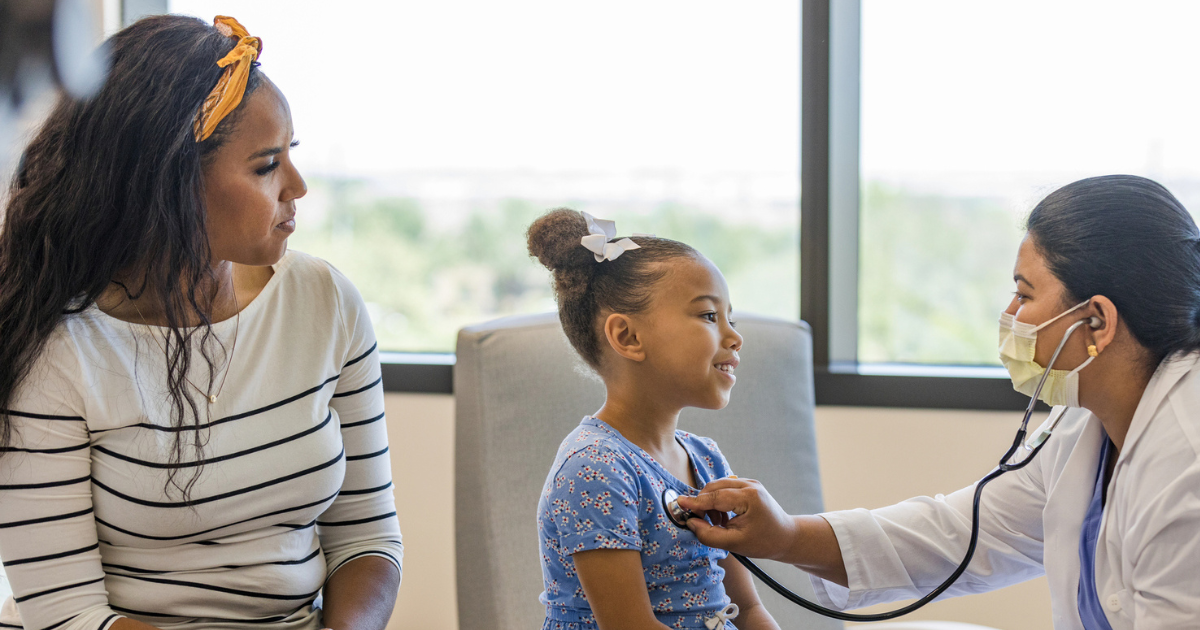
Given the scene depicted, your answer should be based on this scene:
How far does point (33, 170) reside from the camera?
1.10 metres

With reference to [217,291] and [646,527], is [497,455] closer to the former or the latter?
[646,527]

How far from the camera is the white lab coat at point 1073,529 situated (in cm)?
102

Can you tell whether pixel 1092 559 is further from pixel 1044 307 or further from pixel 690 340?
pixel 690 340

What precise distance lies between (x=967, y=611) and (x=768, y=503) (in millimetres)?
1021

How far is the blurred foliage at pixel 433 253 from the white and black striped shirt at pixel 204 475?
3.29 feet

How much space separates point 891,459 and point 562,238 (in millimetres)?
1040

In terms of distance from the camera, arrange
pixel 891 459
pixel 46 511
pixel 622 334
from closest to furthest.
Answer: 1. pixel 46 511
2. pixel 622 334
3. pixel 891 459

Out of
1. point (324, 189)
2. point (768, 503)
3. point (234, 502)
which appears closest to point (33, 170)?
point (234, 502)

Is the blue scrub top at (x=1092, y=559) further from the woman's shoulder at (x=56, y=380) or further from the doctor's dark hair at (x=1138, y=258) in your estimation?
the woman's shoulder at (x=56, y=380)

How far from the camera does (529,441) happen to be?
1422mm

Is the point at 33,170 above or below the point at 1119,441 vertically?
above

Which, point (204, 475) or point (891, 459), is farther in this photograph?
point (891, 459)

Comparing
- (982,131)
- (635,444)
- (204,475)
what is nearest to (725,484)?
(635,444)

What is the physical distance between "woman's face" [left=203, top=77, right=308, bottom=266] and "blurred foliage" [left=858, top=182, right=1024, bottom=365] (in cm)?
135
